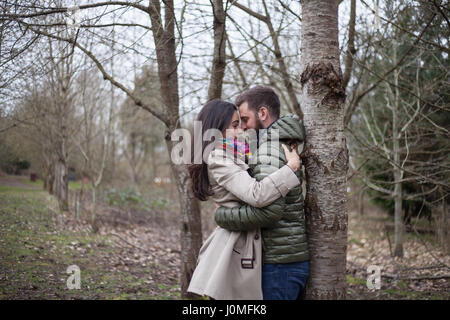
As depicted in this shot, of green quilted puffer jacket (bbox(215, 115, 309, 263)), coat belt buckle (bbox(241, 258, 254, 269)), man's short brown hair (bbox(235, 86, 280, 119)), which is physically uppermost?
man's short brown hair (bbox(235, 86, 280, 119))

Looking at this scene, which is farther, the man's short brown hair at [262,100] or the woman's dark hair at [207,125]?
the man's short brown hair at [262,100]

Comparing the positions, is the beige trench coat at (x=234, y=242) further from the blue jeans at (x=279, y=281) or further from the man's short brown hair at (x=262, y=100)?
the man's short brown hair at (x=262, y=100)

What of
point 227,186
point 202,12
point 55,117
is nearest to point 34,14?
point 202,12

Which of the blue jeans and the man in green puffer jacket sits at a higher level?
the man in green puffer jacket

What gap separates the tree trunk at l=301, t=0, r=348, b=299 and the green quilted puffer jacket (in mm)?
108

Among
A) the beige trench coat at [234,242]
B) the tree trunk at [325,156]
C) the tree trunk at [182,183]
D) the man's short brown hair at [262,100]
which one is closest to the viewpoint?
the beige trench coat at [234,242]

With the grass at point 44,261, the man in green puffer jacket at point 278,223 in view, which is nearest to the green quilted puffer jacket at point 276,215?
the man in green puffer jacket at point 278,223

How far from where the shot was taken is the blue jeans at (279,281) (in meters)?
1.99

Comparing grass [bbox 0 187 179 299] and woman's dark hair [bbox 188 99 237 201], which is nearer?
woman's dark hair [bbox 188 99 237 201]

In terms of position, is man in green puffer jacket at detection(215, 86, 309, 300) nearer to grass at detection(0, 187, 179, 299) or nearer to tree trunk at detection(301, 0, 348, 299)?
tree trunk at detection(301, 0, 348, 299)

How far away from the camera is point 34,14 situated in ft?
8.95

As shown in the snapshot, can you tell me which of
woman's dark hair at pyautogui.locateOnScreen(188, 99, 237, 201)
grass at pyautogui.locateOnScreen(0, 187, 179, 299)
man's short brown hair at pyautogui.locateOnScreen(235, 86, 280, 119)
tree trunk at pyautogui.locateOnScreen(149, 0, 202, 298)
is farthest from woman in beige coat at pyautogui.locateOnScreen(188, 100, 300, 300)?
grass at pyautogui.locateOnScreen(0, 187, 179, 299)

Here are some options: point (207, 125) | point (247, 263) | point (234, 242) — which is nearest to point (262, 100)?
point (207, 125)

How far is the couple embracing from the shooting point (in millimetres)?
1912
